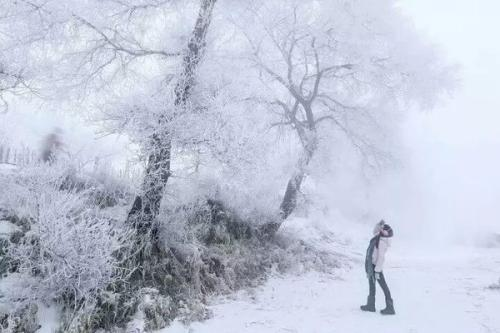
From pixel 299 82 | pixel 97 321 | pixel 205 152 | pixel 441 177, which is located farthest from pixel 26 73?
pixel 441 177

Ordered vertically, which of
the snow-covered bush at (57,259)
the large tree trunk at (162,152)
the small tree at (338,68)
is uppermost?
the small tree at (338,68)

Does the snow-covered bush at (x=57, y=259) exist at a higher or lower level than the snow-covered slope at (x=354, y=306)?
higher

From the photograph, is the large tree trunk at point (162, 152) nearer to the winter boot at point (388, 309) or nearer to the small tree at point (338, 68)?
the small tree at point (338, 68)

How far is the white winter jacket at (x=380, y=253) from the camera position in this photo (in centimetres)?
838

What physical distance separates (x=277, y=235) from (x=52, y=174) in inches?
297

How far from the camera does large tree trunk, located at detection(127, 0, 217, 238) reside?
7.94m

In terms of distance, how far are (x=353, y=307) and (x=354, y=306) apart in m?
0.10

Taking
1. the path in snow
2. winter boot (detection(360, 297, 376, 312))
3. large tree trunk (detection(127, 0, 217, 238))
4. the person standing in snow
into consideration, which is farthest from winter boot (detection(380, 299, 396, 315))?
large tree trunk (detection(127, 0, 217, 238))

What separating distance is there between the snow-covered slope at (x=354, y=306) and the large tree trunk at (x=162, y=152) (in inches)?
77.6

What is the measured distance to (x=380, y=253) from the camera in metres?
8.38

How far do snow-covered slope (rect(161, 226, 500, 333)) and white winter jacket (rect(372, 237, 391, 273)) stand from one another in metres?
0.86

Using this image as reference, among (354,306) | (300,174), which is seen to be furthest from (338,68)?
(354,306)

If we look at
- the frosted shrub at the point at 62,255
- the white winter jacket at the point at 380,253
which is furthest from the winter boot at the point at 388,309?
the frosted shrub at the point at 62,255

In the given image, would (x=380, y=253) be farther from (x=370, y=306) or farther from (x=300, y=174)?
(x=300, y=174)
